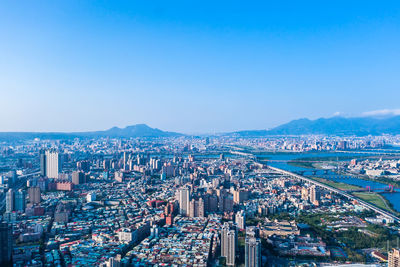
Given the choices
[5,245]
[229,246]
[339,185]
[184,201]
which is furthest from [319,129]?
[5,245]

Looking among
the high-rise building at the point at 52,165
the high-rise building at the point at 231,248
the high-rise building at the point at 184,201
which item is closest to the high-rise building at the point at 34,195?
the high-rise building at the point at 184,201

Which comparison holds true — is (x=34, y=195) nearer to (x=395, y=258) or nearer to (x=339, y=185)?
(x=395, y=258)

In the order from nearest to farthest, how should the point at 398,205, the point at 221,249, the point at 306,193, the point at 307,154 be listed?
the point at 221,249
the point at 398,205
the point at 306,193
the point at 307,154

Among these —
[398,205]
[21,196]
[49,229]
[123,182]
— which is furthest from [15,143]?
[398,205]

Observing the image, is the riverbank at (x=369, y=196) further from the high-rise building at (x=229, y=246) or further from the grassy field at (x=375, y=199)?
the high-rise building at (x=229, y=246)

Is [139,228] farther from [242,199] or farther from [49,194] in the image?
[49,194]

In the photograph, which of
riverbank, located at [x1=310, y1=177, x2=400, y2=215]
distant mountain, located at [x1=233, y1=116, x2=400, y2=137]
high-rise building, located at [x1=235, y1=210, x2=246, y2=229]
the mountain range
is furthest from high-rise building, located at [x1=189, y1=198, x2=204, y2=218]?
distant mountain, located at [x1=233, y1=116, x2=400, y2=137]

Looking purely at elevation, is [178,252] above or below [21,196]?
below

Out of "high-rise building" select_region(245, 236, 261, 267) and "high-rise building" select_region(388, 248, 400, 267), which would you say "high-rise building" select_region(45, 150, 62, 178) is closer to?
"high-rise building" select_region(245, 236, 261, 267)
